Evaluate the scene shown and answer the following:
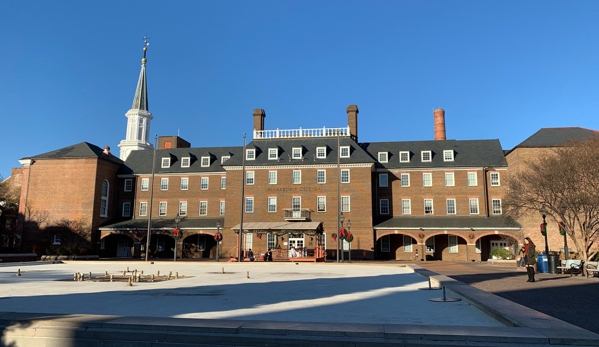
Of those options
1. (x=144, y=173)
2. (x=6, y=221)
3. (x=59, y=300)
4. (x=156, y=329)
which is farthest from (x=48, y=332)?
(x=6, y=221)

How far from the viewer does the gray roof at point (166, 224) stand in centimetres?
4844

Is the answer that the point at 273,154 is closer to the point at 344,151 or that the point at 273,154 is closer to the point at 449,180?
the point at 344,151

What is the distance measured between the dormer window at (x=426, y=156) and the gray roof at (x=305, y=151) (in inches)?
226

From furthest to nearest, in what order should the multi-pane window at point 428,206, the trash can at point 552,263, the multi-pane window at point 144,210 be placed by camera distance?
the multi-pane window at point 144,210 < the multi-pane window at point 428,206 < the trash can at point 552,263

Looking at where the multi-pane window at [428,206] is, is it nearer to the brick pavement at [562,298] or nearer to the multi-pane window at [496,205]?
the multi-pane window at [496,205]

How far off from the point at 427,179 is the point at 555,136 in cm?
A: 1236

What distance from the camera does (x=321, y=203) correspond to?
46.8 m

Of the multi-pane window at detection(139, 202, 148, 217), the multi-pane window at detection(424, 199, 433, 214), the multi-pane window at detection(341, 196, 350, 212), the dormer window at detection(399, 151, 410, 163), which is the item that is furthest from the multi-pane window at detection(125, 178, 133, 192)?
the multi-pane window at detection(424, 199, 433, 214)

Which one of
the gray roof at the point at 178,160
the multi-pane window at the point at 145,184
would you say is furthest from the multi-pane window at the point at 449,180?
the multi-pane window at the point at 145,184

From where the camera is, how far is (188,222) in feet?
165

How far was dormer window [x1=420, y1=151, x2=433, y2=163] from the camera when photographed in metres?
48.8

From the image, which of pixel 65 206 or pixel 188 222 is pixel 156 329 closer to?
pixel 188 222

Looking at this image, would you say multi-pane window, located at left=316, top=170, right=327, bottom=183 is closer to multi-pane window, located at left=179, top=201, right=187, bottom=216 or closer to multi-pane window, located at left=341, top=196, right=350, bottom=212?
multi-pane window, located at left=341, top=196, right=350, bottom=212

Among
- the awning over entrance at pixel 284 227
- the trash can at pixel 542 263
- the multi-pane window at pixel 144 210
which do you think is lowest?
the trash can at pixel 542 263
